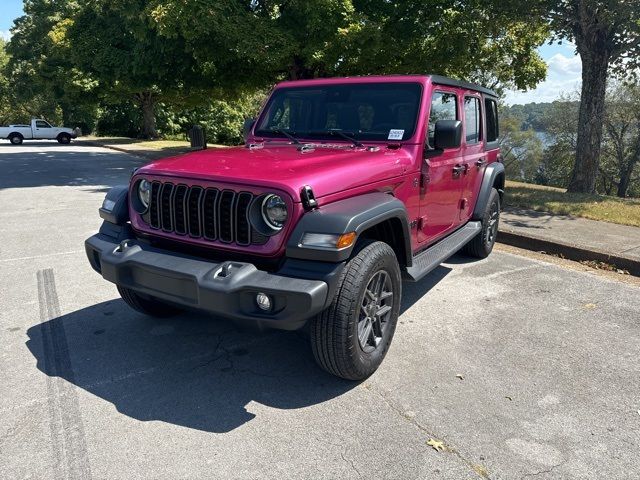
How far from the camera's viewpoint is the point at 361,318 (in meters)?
3.13

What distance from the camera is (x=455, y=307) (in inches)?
177

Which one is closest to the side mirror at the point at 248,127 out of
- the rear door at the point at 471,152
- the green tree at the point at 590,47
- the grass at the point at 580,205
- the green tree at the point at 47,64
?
the rear door at the point at 471,152

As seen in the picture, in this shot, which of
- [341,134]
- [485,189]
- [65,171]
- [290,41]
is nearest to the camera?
[341,134]

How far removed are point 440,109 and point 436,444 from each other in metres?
2.79

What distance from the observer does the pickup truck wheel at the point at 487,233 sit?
573cm

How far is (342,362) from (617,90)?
32.0 m

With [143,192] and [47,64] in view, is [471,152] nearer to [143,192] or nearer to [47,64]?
[143,192]

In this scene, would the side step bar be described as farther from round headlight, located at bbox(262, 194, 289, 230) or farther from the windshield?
round headlight, located at bbox(262, 194, 289, 230)

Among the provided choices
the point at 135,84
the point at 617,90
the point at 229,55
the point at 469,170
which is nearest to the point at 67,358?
the point at 469,170

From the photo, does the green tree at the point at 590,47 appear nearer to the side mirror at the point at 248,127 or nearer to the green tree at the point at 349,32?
the green tree at the point at 349,32

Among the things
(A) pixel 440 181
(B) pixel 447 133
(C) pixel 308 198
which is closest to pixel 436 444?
(C) pixel 308 198

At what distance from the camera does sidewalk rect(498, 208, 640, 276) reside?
5.89 metres

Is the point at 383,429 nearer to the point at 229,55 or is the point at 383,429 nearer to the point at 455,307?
the point at 455,307

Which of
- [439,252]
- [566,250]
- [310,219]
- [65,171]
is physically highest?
[310,219]
